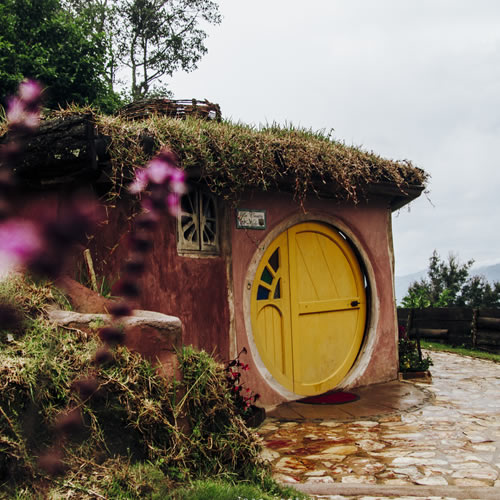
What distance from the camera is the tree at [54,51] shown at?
1241 centimetres

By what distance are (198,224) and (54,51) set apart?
9.92 metres

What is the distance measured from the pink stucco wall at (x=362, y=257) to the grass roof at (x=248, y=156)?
9.0 inches

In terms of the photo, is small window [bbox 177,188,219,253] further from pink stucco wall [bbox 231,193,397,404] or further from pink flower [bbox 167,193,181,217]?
pink stucco wall [bbox 231,193,397,404]

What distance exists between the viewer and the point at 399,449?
4309 millimetres

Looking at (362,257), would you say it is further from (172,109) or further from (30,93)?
(30,93)

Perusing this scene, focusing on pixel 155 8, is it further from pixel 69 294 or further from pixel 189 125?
pixel 69 294

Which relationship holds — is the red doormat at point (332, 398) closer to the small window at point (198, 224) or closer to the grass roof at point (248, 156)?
the small window at point (198, 224)

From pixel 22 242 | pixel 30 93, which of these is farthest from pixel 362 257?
pixel 22 242

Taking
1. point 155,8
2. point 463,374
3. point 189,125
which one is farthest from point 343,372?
point 155,8

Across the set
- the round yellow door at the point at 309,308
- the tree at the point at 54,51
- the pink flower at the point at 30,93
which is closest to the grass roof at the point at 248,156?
the round yellow door at the point at 309,308

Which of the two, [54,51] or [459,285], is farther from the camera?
[459,285]

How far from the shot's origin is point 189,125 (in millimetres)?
5023

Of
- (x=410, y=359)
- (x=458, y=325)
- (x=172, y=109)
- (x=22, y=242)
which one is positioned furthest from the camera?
(x=458, y=325)

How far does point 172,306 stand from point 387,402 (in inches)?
106
